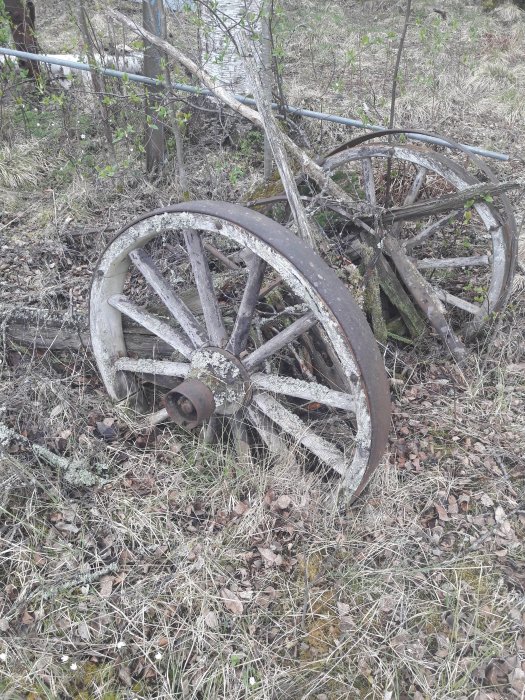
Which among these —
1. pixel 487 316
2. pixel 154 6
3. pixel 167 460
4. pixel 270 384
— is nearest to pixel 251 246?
pixel 270 384

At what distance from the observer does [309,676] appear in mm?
2205

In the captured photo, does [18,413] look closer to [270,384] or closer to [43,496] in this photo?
[43,496]

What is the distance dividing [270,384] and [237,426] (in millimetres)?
386

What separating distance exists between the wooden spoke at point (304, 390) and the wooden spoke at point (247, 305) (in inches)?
7.3

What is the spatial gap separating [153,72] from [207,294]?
3.23m

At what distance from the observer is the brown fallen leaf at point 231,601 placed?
2.36 m

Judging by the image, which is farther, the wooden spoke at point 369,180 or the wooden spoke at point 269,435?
the wooden spoke at point 369,180

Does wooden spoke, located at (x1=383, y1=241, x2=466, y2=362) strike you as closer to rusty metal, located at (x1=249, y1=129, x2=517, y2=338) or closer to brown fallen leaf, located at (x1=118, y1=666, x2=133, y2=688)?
rusty metal, located at (x1=249, y1=129, x2=517, y2=338)

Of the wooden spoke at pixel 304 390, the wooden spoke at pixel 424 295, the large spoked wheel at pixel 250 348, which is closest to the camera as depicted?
the large spoked wheel at pixel 250 348

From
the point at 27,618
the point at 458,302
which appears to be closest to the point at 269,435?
the point at 27,618

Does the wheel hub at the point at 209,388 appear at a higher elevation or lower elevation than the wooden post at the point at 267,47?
lower

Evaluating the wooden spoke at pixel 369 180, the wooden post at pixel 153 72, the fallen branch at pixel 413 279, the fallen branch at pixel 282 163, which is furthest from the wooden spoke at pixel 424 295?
the wooden post at pixel 153 72

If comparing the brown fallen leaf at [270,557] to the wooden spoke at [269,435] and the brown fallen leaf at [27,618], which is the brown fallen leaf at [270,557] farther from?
the brown fallen leaf at [27,618]

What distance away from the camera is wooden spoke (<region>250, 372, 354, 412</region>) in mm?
2422
